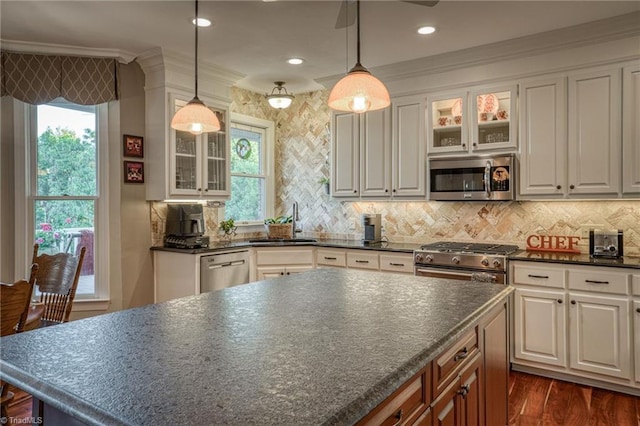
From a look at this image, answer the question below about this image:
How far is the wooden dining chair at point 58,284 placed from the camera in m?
2.69

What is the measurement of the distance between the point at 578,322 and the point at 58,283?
366 centimetres

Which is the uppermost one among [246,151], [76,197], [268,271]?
[246,151]

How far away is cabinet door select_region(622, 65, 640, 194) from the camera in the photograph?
3.12m

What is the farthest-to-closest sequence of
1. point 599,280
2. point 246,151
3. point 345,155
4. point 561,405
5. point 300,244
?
point 246,151 → point 345,155 → point 300,244 → point 599,280 → point 561,405

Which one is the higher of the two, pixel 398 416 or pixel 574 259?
pixel 574 259

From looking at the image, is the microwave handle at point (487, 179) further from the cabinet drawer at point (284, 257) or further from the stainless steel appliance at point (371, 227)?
the cabinet drawer at point (284, 257)

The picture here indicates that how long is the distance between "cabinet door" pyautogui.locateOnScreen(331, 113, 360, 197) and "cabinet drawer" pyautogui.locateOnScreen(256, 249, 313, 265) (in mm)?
743

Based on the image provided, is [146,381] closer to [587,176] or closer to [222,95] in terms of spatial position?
[587,176]

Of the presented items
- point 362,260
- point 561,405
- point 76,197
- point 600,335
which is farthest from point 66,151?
point 600,335

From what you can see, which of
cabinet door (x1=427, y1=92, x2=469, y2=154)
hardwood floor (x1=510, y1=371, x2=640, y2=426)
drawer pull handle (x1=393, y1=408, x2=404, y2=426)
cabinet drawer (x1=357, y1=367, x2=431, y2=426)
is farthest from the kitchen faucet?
drawer pull handle (x1=393, y1=408, x2=404, y2=426)

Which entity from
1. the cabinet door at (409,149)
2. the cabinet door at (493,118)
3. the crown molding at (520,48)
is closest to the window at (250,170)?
the crown molding at (520,48)

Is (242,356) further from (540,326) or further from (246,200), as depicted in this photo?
(246,200)

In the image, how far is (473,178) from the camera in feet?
12.3

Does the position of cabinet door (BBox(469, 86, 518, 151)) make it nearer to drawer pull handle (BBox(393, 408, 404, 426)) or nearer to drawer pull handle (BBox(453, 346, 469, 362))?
drawer pull handle (BBox(453, 346, 469, 362))
